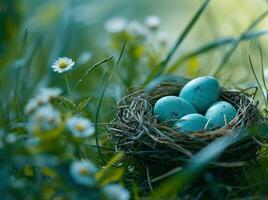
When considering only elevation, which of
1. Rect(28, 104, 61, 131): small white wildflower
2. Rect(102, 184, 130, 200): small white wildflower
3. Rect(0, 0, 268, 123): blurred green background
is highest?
Rect(28, 104, 61, 131): small white wildflower

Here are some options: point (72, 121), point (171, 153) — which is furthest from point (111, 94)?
point (72, 121)

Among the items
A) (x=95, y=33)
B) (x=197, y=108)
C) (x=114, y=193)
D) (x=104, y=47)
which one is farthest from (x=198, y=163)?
(x=95, y=33)

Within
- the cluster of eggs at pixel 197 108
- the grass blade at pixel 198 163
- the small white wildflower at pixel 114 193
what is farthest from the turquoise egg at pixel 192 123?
the small white wildflower at pixel 114 193

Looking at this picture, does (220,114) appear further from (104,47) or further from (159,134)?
(104,47)

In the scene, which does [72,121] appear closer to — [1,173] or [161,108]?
[1,173]

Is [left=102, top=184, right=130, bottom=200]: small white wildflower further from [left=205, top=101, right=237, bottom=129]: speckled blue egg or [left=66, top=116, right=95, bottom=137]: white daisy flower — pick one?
[left=205, top=101, right=237, bottom=129]: speckled blue egg

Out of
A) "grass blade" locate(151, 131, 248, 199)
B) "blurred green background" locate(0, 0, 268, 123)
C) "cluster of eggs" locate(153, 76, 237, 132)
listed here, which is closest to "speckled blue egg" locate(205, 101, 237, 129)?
"cluster of eggs" locate(153, 76, 237, 132)

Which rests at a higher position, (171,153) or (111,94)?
(171,153)

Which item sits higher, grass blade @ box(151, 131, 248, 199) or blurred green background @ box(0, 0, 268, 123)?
grass blade @ box(151, 131, 248, 199)
